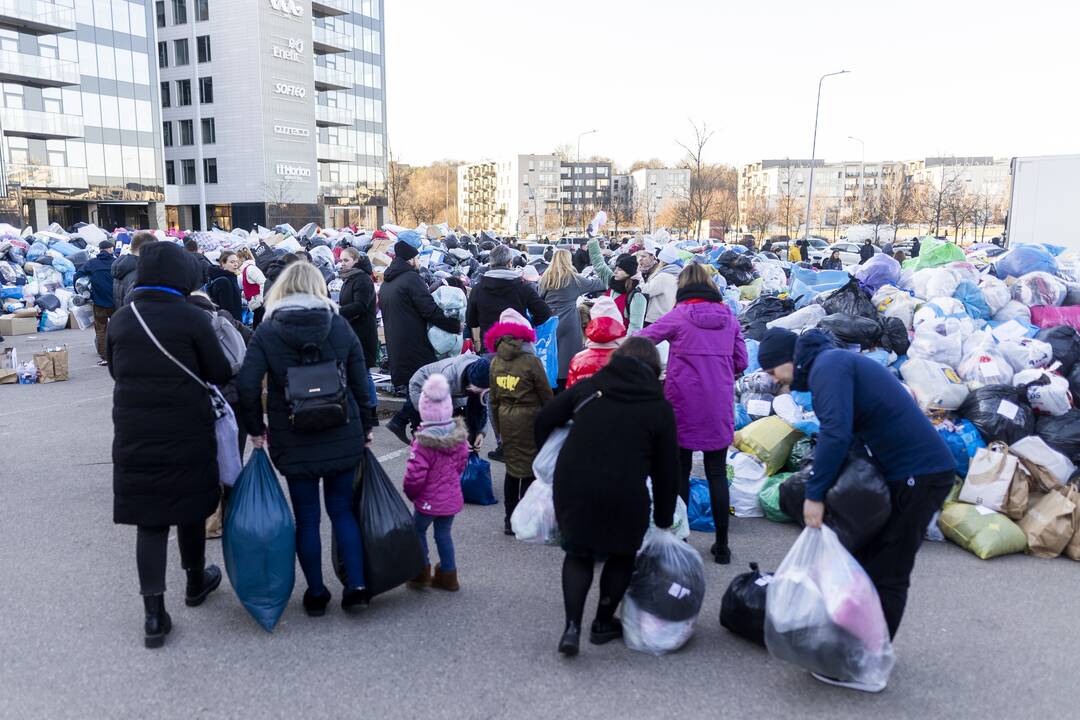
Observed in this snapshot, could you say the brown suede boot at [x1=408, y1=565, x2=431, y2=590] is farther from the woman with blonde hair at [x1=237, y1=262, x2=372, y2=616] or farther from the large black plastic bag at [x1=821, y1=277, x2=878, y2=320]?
the large black plastic bag at [x1=821, y1=277, x2=878, y2=320]

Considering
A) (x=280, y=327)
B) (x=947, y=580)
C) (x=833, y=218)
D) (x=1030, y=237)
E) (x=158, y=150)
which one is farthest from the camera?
(x=833, y=218)

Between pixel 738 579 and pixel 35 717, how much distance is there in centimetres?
296

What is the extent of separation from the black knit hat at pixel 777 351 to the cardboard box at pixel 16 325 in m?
15.4

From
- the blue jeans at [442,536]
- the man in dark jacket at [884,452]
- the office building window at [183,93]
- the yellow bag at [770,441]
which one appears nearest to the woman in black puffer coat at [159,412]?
the blue jeans at [442,536]

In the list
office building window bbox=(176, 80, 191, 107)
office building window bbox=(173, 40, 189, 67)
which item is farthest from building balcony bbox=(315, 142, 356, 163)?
office building window bbox=(173, 40, 189, 67)

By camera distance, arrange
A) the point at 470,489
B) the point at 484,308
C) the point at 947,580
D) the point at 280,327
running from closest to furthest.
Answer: the point at 280,327 → the point at 947,580 → the point at 470,489 → the point at 484,308

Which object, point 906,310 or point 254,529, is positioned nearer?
point 254,529

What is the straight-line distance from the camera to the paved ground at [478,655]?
10.6 ft

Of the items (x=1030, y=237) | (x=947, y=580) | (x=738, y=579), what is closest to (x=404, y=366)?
(x=738, y=579)

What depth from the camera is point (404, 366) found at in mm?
6695

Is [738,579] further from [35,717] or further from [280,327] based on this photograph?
[35,717]

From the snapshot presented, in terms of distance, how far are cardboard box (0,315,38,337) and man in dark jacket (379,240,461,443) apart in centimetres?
1149

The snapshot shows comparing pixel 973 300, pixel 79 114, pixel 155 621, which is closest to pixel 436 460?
pixel 155 621

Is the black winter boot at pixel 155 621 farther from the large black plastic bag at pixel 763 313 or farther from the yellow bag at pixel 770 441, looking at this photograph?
the large black plastic bag at pixel 763 313
